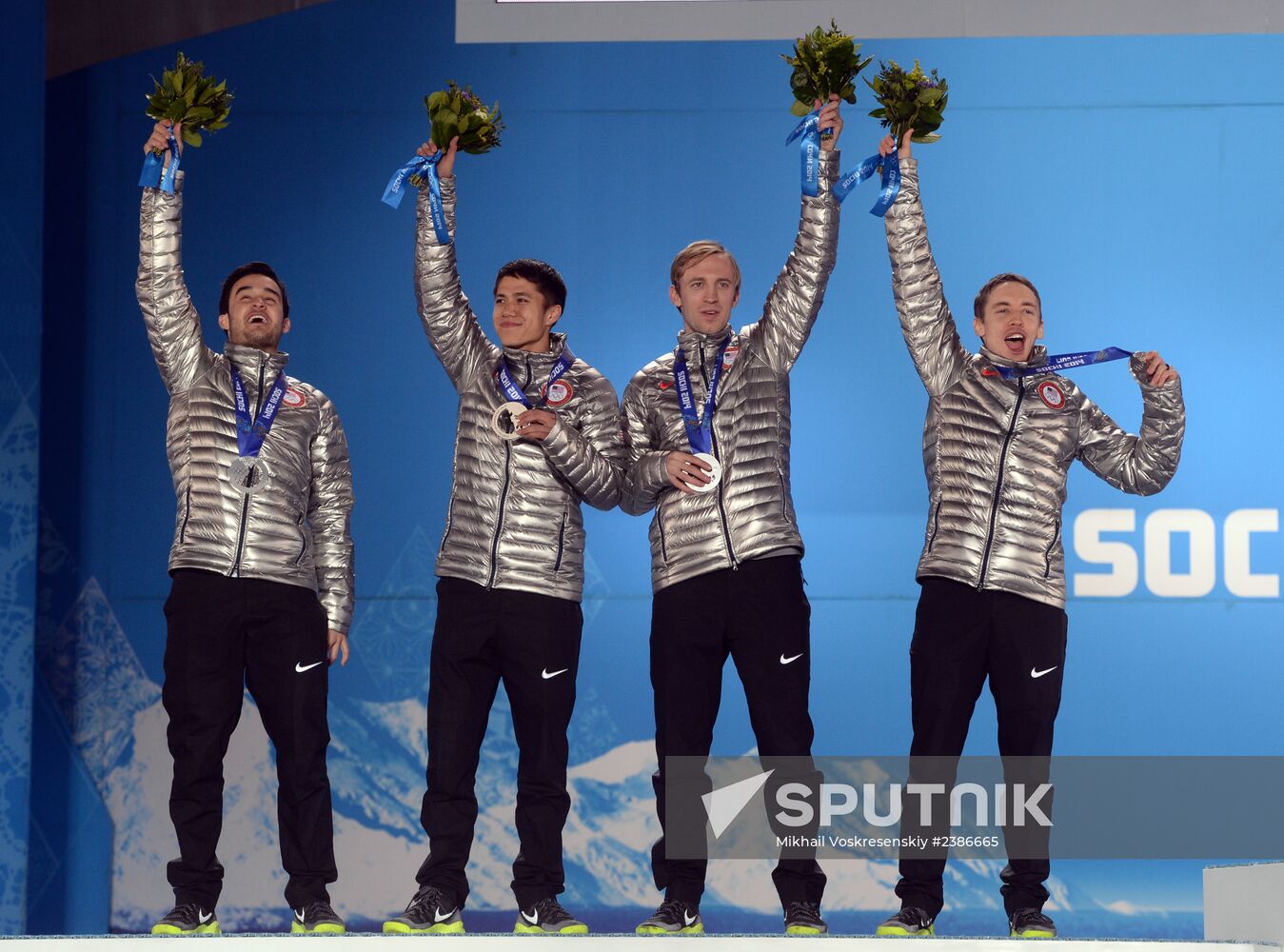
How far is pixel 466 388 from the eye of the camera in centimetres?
386

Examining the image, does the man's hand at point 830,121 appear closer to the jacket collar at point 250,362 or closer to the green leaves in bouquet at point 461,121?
the green leaves in bouquet at point 461,121

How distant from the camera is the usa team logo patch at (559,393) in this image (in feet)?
12.5

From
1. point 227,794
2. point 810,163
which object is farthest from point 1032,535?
point 227,794

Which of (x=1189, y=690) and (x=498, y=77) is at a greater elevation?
(x=498, y=77)

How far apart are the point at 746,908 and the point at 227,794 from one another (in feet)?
6.03

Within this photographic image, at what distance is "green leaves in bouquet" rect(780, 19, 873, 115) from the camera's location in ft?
12.2

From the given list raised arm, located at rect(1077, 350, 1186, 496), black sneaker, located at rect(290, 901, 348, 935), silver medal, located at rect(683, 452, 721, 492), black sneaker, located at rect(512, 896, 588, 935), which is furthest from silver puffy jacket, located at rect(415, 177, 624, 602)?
raised arm, located at rect(1077, 350, 1186, 496)

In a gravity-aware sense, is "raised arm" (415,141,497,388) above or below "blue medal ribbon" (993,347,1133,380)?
above

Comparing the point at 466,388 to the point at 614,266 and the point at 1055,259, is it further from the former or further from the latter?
the point at 1055,259

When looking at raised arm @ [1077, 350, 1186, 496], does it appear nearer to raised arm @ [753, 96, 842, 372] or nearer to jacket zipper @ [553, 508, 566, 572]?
raised arm @ [753, 96, 842, 372]

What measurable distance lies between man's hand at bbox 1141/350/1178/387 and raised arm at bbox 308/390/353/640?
6.50 ft

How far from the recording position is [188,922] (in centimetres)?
347

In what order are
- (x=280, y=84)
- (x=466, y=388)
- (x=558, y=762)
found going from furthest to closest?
(x=280, y=84)
(x=466, y=388)
(x=558, y=762)

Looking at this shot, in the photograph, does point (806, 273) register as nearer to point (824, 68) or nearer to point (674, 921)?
point (824, 68)
